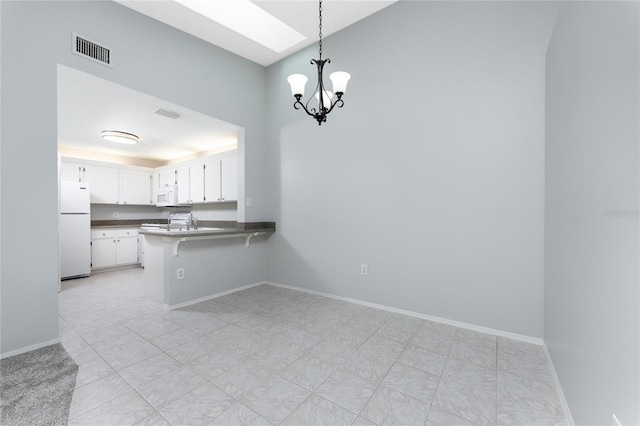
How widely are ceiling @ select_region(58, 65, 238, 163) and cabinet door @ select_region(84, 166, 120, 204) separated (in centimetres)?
44

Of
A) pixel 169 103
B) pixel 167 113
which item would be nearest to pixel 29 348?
pixel 169 103

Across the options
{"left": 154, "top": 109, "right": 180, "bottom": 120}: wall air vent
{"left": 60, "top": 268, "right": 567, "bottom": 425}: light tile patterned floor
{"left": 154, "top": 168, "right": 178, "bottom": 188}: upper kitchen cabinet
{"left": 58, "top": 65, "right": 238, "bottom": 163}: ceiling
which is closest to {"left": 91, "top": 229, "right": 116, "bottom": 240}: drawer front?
→ {"left": 154, "top": 168, "right": 178, "bottom": 188}: upper kitchen cabinet

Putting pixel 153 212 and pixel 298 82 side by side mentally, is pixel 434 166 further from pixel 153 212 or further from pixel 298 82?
pixel 153 212

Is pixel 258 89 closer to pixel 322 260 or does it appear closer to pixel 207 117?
pixel 207 117

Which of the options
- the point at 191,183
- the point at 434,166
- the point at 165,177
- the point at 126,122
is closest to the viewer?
the point at 434,166

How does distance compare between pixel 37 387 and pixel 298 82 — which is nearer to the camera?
pixel 37 387

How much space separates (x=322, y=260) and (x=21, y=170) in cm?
285

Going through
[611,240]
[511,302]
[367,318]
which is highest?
[611,240]

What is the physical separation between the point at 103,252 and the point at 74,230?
0.75 m

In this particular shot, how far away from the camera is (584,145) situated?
4.28ft

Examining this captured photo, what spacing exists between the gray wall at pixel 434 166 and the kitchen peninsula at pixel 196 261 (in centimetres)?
82

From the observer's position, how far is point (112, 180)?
541cm

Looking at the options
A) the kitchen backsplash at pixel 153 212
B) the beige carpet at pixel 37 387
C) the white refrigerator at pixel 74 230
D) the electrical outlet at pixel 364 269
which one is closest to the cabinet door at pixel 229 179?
the kitchen backsplash at pixel 153 212

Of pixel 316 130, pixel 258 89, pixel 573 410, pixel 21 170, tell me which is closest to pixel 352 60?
pixel 316 130
